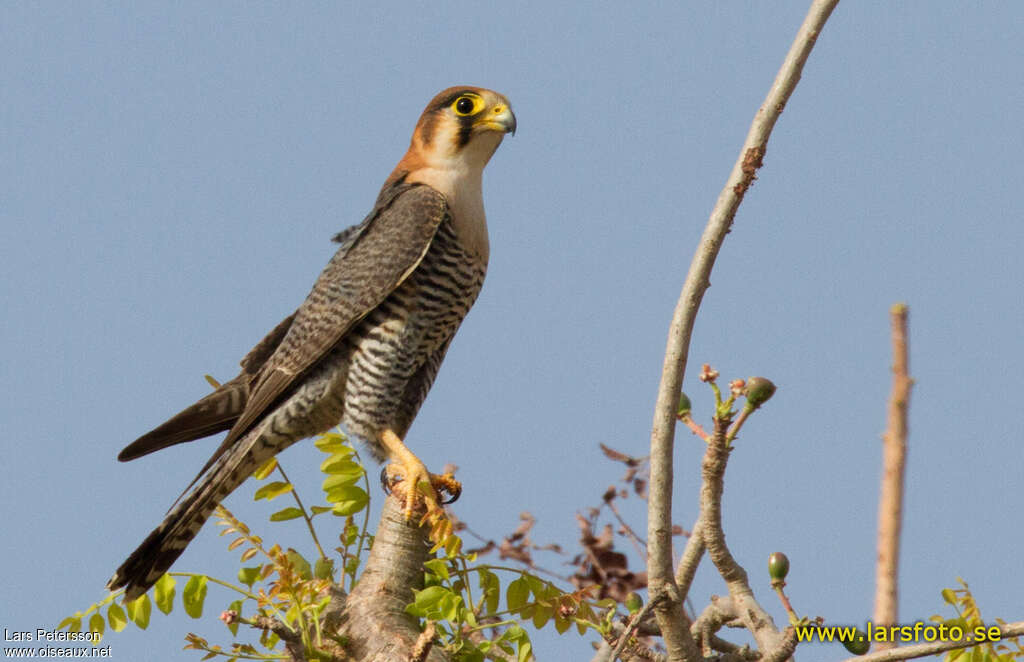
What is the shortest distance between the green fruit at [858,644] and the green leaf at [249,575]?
5.20ft

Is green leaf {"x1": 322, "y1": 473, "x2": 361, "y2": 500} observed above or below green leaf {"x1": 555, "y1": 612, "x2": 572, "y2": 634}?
above

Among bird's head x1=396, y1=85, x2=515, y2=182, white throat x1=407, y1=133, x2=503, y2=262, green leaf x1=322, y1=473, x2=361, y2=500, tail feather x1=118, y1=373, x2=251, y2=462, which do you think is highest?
bird's head x1=396, y1=85, x2=515, y2=182

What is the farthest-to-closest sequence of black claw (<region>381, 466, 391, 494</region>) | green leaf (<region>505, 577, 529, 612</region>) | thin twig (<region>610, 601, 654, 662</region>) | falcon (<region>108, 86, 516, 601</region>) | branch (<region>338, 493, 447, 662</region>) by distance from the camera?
falcon (<region>108, 86, 516, 601</region>) < black claw (<region>381, 466, 391, 494</region>) < green leaf (<region>505, 577, 529, 612</region>) < branch (<region>338, 493, 447, 662</region>) < thin twig (<region>610, 601, 654, 662</region>)

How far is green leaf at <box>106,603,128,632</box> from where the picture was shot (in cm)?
347

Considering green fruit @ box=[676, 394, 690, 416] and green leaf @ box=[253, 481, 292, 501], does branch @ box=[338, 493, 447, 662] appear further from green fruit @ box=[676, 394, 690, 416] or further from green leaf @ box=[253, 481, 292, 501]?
green fruit @ box=[676, 394, 690, 416]

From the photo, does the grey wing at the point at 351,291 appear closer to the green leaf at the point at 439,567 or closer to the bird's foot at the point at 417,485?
the bird's foot at the point at 417,485

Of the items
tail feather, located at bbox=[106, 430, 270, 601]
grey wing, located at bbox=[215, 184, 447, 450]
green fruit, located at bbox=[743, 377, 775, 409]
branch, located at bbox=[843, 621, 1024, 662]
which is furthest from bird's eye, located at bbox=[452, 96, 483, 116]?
branch, located at bbox=[843, 621, 1024, 662]

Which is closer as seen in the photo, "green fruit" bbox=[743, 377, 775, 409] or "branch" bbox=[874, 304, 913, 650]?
"green fruit" bbox=[743, 377, 775, 409]

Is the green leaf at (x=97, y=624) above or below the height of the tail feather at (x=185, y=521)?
below

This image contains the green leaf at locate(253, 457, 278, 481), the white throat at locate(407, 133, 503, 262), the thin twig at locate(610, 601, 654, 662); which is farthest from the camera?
the white throat at locate(407, 133, 503, 262)

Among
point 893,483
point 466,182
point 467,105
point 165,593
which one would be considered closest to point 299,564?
point 165,593

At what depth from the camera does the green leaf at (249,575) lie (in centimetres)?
327

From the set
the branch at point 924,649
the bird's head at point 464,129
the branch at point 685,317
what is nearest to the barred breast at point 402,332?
the bird's head at point 464,129

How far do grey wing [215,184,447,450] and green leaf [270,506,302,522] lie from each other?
1.04 m
